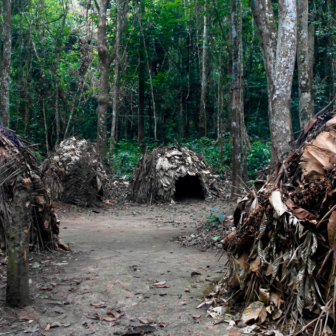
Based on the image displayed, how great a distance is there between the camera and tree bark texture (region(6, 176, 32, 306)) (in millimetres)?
3354

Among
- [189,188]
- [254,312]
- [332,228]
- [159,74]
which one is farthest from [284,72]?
[159,74]

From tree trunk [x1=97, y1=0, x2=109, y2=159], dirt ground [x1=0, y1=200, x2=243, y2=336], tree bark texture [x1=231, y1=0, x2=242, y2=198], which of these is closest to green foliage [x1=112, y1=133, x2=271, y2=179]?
tree trunk [x1=97, y1=0, x2=109, y2=159]

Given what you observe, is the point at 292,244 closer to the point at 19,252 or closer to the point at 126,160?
the point at 19,252

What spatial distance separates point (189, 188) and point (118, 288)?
9343 millimetres

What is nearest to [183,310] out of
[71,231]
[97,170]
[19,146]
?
[19,146]

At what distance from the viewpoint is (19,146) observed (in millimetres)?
5137

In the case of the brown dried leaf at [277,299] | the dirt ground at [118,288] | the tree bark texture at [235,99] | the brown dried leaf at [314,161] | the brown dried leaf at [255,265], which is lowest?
the dirt ground at [118,288]

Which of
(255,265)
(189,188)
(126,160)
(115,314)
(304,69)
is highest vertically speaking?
(304,69)

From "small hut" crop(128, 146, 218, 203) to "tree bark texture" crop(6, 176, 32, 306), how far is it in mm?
8088

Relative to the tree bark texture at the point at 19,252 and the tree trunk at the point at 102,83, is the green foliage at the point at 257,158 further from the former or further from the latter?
the tree bark texture at the point at 19,252

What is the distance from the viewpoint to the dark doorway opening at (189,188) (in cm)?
1277

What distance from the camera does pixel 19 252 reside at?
3.43 m

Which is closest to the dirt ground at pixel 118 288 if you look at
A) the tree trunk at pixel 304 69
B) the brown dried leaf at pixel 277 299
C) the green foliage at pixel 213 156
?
the brown dried leaf at pixel 277 299

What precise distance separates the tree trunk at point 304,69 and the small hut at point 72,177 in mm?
6285
